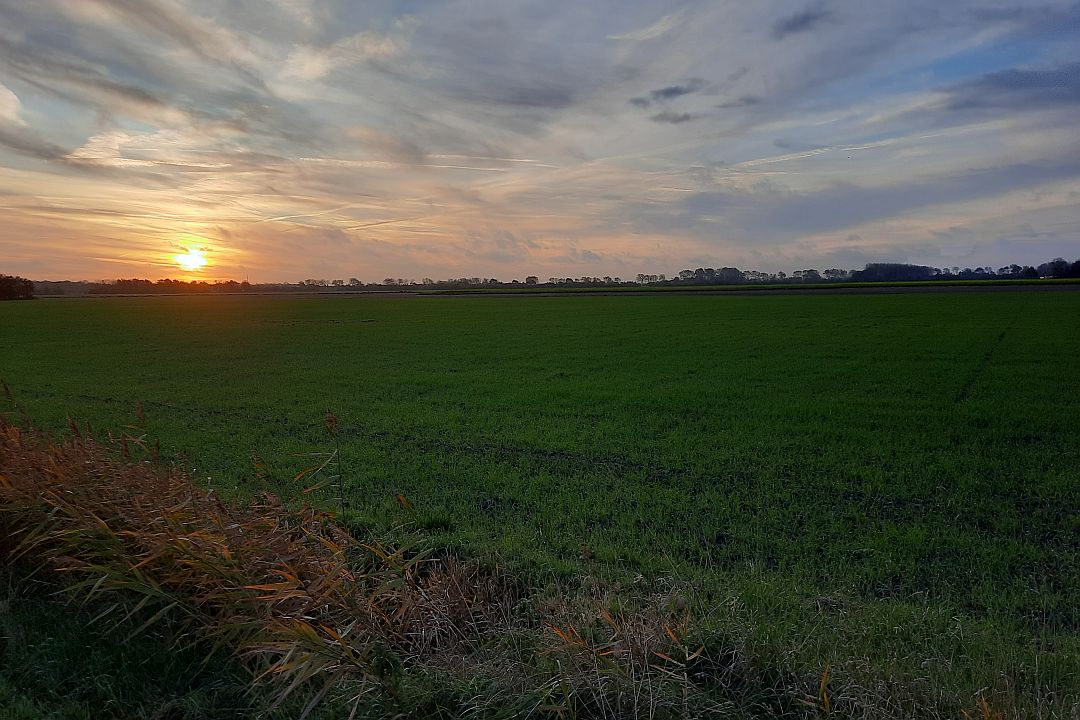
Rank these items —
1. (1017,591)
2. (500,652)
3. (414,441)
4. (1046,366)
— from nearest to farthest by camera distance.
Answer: (500,652) < (1017,591) < (414,441) < (1046,366)

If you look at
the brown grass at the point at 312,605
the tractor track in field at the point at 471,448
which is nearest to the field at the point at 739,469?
the tractor track in field at the point at 471,448

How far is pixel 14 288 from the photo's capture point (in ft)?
351

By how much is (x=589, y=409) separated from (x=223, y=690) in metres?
10.6

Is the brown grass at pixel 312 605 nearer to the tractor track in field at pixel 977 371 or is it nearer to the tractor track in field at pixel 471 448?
the tractor track in field at pixel 471 448

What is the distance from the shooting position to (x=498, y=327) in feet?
132

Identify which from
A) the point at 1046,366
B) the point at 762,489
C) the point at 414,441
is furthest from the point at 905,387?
the point at 414,441

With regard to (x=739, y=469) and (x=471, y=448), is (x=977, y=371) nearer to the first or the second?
(x=739, y=469)

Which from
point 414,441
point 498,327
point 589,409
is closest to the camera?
point 414,441

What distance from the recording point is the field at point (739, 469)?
456cm

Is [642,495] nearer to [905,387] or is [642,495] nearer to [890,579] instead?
[890,579]

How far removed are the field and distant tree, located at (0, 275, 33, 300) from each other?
4240 inches

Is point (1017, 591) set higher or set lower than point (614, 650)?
lower

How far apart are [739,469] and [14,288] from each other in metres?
135

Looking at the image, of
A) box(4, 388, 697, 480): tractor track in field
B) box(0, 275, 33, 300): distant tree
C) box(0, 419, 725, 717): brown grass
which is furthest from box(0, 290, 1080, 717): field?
box(0, 275, 33, 300): distant tree
